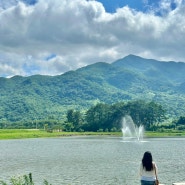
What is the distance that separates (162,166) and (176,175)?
843 centimetres

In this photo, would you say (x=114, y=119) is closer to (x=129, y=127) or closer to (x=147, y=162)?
(x=129, y=127)

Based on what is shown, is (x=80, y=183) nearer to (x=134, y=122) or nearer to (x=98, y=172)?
(x=98, y=172)

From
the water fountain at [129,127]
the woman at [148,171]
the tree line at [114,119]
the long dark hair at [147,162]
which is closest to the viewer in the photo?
the long dark hair at [147,162]

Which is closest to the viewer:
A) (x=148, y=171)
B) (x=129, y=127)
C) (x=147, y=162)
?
(x=147, y=162)

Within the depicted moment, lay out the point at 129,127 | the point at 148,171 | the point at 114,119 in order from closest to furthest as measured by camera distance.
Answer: the point at 148,171 → the point at 129,127 → the point at 114,119

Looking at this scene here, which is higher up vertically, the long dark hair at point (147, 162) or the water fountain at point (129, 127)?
the water fountain at point (129, 127)

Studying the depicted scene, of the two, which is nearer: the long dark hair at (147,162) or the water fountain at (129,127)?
the long dark hair at (147,162)

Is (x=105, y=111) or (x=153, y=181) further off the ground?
→ (x=105, y=111)

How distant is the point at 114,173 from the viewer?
43.4m

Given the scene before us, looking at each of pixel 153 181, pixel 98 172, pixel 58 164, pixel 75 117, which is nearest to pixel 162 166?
pixel 98 172

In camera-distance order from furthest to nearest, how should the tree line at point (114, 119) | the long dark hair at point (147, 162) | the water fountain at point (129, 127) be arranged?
the tree line at point (114, 119) < the water fountain at point (129, 127) < the long dark hair at point (147, 162)

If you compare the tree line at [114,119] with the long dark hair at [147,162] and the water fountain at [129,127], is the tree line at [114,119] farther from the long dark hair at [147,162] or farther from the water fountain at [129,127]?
the long dark hair at [147,162]

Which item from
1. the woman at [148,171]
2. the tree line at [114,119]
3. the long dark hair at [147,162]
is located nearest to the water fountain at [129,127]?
the tree line at [114,119]

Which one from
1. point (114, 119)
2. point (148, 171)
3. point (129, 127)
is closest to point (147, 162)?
point (148, 171)
